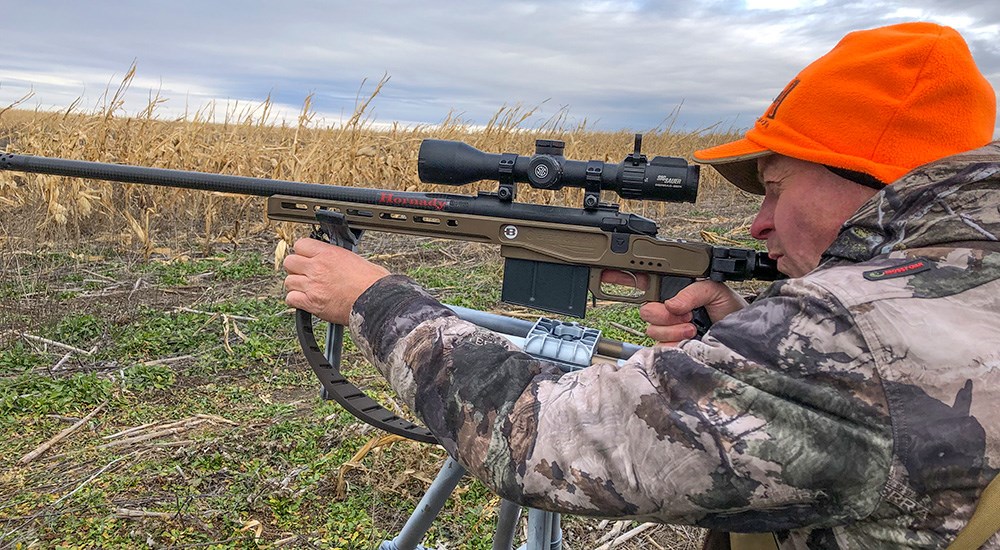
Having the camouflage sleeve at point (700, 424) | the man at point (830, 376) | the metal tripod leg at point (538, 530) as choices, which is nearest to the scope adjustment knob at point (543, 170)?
the man at point (830, 376)

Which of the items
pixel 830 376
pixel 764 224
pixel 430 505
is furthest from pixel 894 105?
pixel 430 505

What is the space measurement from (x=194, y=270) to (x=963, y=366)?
7.64 metres

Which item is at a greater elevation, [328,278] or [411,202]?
[411,202]

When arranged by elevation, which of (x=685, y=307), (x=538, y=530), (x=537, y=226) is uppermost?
(x=537, y=226)

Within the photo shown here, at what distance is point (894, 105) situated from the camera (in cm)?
165

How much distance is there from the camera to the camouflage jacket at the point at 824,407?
1270 mm

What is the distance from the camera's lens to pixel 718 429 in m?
1.33

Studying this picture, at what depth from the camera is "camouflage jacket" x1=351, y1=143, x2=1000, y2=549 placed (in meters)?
1.27

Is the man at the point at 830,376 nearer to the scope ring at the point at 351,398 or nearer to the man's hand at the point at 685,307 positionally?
the scope ring at the point at 351,398

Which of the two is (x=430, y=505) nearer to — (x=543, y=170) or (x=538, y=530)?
(x=538, y=530)

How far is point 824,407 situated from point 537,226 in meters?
1.51

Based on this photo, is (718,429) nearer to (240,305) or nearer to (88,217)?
(240,305)

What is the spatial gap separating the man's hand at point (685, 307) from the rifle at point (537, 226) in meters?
0.05

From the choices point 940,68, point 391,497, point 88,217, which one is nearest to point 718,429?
point 940,68
